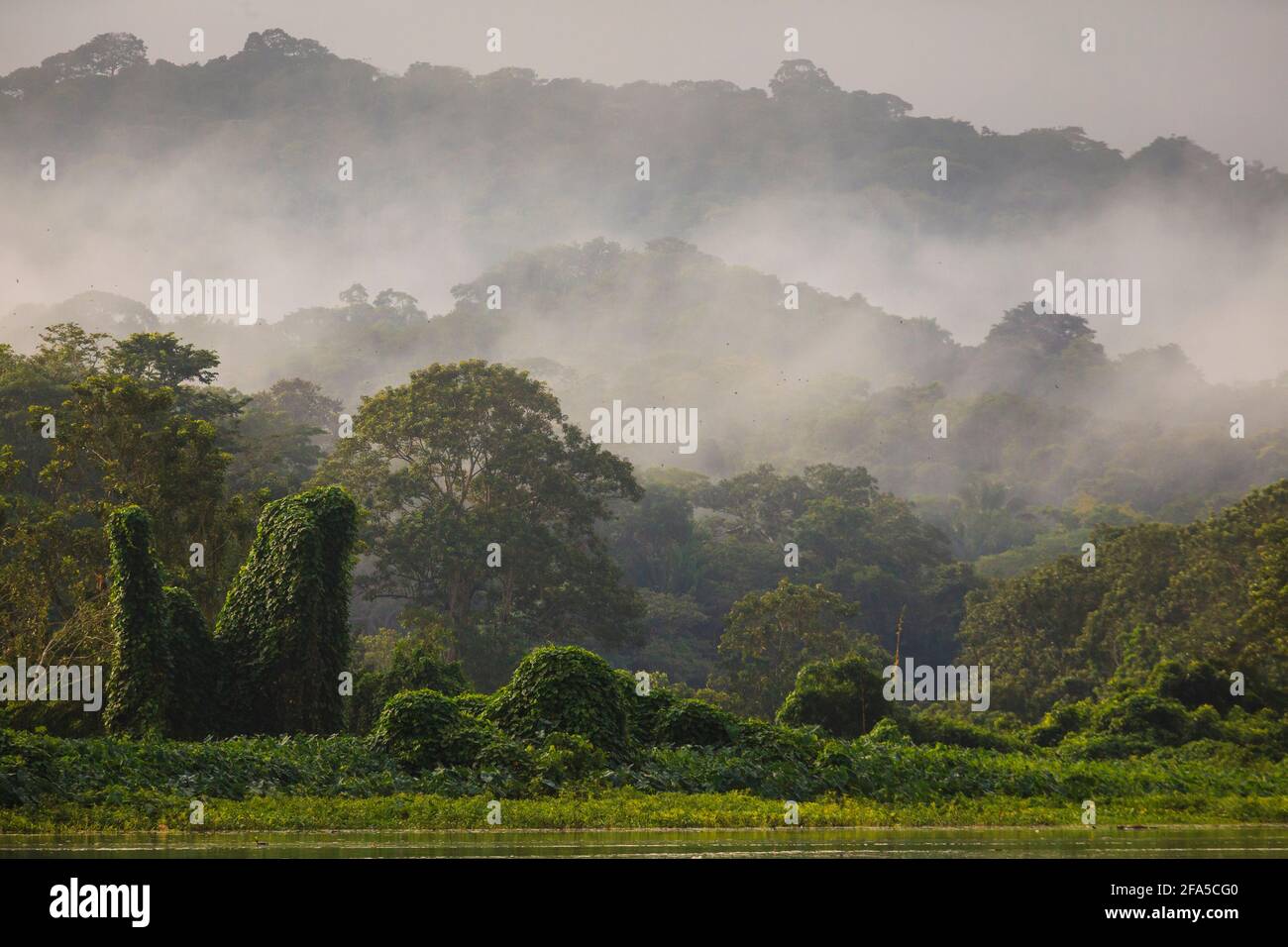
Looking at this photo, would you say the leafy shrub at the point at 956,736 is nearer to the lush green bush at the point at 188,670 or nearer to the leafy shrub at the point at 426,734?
the leafy shrub at the point at 426,734

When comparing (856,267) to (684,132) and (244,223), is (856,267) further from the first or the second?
(244,223)

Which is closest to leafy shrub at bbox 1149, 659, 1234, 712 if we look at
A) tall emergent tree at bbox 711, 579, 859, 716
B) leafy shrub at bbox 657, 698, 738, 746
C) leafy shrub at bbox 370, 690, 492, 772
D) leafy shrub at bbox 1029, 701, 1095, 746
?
leafy shrub at bbox 1029, 701, 1095, 746

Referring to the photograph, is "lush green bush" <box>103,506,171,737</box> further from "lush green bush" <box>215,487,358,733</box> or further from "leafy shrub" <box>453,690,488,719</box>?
Answer: "leafy shrub" <box>453,690,488,719</box>

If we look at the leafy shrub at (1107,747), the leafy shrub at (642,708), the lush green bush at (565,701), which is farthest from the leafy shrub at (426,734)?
the leafy shrub at (1107,747)

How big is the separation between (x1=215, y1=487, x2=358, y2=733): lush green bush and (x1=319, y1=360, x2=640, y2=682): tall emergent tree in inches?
773

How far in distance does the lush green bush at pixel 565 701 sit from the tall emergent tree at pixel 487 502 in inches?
877

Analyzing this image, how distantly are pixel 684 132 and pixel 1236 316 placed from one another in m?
86.3

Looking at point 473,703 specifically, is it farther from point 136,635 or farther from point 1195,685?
point 1195,685

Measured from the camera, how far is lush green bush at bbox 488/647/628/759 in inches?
841

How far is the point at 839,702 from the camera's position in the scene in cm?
3036

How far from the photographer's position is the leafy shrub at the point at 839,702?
30.3 m
